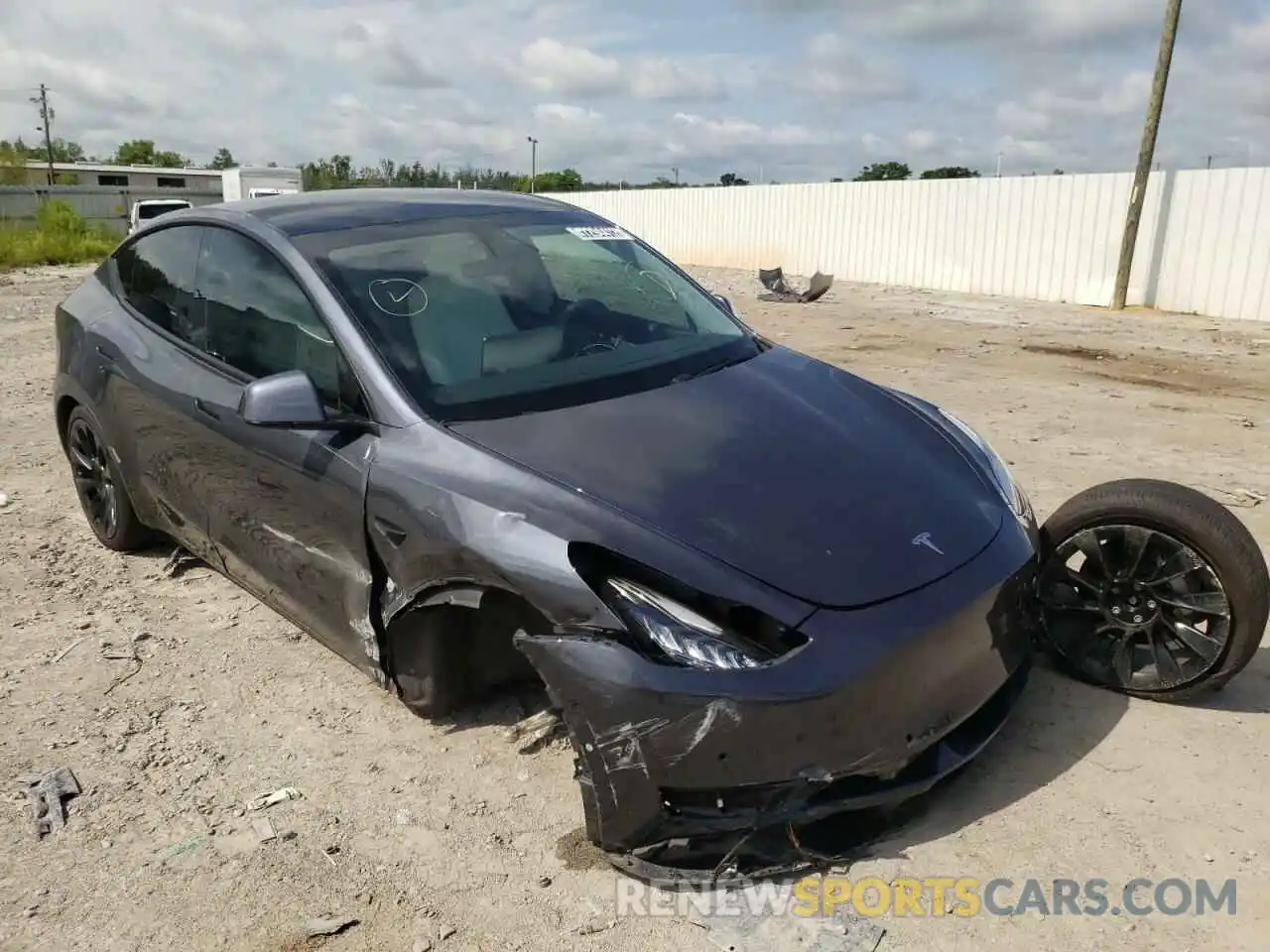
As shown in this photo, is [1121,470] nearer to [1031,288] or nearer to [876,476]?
[876,476]

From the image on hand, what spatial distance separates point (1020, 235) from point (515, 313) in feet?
56.1

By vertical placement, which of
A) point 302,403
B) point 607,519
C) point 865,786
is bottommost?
point 865,786

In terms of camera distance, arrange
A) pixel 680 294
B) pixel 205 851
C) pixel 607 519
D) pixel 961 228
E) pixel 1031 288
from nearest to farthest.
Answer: pixel 607 519, pixel 205 851, pixel 680 294, pixel 1031 288, pixel 961 228

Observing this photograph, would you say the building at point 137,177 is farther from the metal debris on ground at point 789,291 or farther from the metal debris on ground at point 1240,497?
the metal debris on ground at point 1240,497

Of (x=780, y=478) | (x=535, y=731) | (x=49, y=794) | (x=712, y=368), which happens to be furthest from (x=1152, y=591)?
(x=49, y=794)

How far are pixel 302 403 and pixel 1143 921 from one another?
8.39 ft

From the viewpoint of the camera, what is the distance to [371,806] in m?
2.84

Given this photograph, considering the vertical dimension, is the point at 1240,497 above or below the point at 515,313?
below

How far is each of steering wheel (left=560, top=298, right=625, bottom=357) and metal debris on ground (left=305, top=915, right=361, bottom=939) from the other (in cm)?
179

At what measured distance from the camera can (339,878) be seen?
8.37 ft

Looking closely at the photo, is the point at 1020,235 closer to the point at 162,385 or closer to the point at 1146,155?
the point at 1146,155

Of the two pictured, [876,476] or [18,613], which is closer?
[876,476]

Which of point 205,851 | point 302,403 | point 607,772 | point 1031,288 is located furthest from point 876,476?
point 1031,288

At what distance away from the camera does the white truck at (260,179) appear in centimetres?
3047
